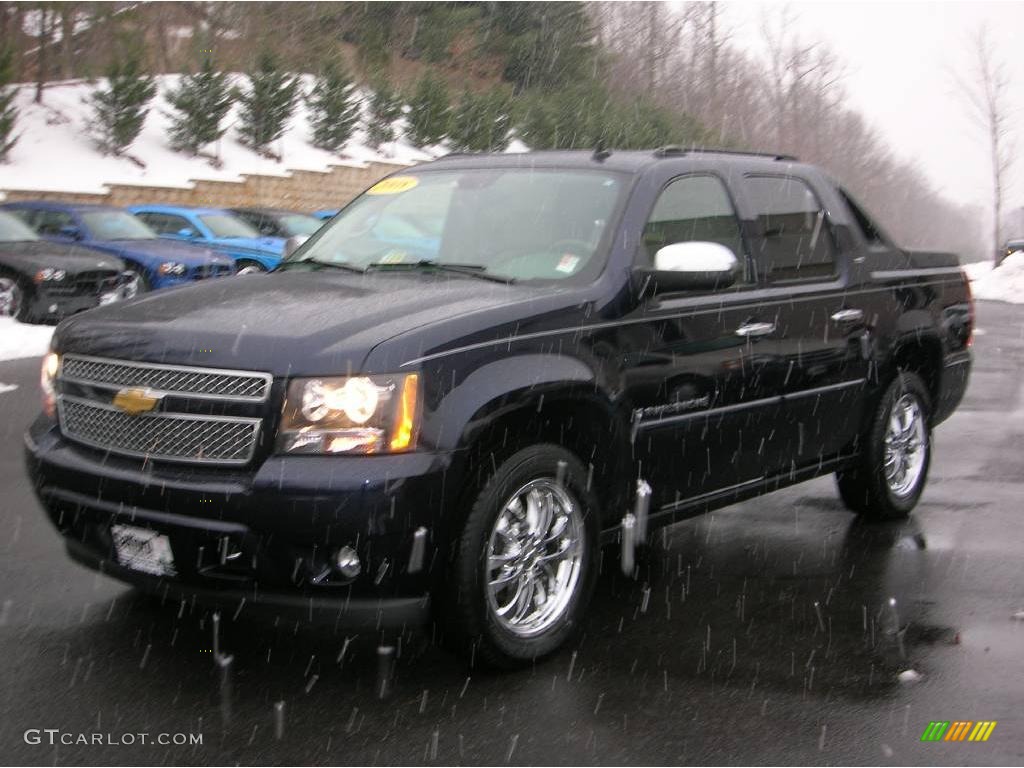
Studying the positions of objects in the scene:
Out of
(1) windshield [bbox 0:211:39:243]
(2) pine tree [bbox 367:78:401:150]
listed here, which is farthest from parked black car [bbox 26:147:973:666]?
(2) pine tree [bbox 367:78:401:150]

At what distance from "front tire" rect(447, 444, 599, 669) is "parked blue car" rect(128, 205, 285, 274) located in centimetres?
1355

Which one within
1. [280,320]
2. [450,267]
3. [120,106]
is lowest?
[280,320]

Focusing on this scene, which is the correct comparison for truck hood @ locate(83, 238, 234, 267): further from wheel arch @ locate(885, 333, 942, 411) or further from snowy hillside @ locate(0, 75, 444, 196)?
wheel arch @ locate(885, 333, 942, 411)

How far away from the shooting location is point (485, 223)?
4.98 meters

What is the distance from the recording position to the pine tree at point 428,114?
37875 millimetres

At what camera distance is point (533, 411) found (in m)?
4.07

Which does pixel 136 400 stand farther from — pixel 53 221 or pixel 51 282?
pixel 53 221

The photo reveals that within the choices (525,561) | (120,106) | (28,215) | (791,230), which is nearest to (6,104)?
(120,106)

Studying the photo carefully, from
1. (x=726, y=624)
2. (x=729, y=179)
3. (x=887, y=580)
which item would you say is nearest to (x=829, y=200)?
(x=729, y=179)

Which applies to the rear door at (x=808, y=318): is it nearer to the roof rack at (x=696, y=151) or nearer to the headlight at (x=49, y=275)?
the roof rack at (x=696, y=151)

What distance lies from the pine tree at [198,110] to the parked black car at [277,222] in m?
10.3

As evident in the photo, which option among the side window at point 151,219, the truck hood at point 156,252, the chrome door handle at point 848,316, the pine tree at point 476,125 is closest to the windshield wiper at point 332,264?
the chrome door handle at point 848,316

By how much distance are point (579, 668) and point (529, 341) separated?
1.15m

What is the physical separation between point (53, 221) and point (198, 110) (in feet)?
45.3
